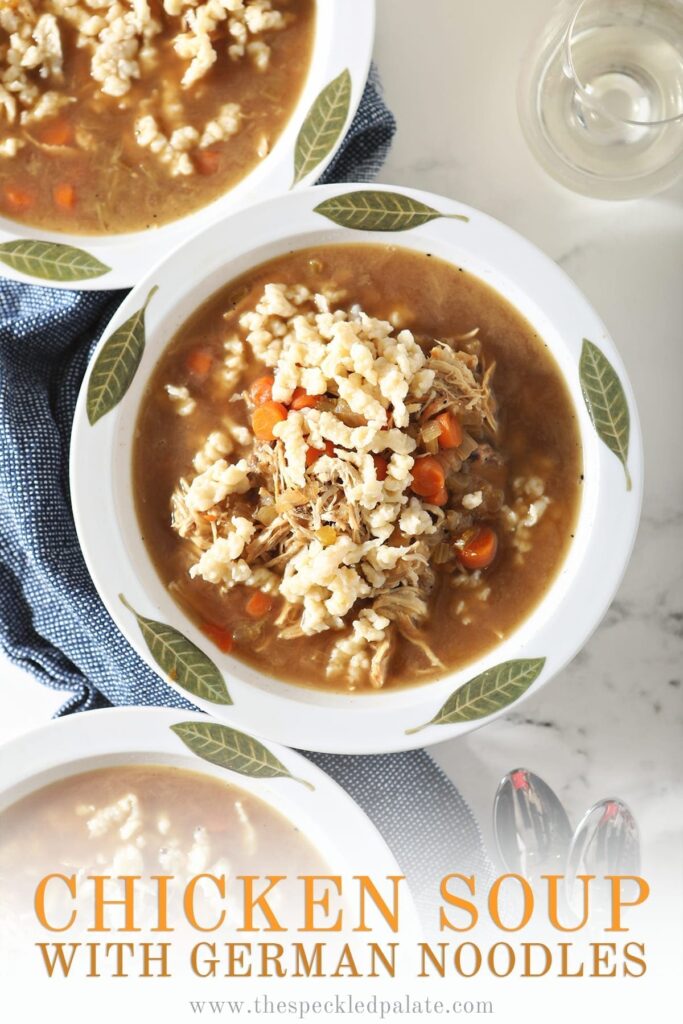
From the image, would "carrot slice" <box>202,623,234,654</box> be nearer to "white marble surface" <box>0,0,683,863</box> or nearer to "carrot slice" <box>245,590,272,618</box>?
"carrot slice" <box>245,590,272,618</box>

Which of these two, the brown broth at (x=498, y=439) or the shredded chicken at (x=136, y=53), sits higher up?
the shredded chicken at (x=136, y=53)

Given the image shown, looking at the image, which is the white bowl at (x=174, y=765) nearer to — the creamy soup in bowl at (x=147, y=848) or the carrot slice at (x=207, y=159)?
the creamy soup in bowl at (x=147, y=848)

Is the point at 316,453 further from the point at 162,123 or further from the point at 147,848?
the point at 147,848

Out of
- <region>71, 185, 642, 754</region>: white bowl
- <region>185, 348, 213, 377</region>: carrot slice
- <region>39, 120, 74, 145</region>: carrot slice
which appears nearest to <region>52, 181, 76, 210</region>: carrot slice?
<region>39, 120, 74, 145</region>: carrot slice

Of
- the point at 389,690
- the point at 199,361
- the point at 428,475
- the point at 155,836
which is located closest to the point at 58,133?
the point at 199,361

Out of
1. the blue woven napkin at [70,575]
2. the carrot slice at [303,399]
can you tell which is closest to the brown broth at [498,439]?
the carrot slice at [303,399]

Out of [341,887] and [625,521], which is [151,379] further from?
[341,887]
